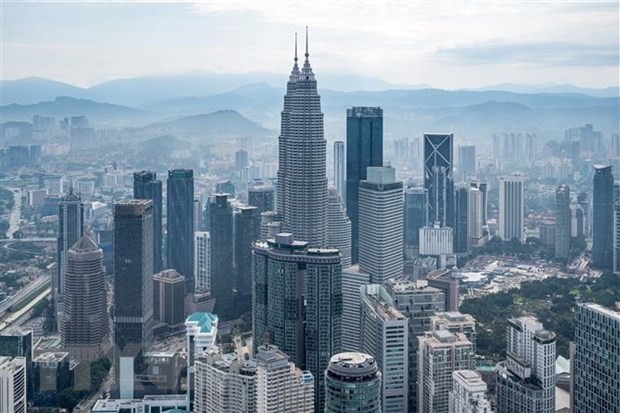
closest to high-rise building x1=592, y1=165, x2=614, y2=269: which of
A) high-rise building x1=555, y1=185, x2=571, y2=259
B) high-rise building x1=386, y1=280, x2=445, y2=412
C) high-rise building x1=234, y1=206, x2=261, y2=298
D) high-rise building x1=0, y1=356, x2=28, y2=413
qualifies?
high-rise building x1=555, y1=185, x2=571, y2=259

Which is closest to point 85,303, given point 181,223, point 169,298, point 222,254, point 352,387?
point 169,298

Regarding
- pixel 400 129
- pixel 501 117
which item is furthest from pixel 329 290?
pixel 501 117

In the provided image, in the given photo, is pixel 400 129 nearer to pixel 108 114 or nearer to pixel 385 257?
pixel 108 114

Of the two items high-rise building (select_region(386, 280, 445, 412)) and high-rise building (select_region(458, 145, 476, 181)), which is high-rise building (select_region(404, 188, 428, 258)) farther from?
high-rise building (select_region(386, 280, 445, 412))

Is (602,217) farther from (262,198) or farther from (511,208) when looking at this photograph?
(262,198)

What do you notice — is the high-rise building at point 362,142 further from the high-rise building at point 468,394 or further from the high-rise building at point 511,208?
the high-rise building at point 468,394
